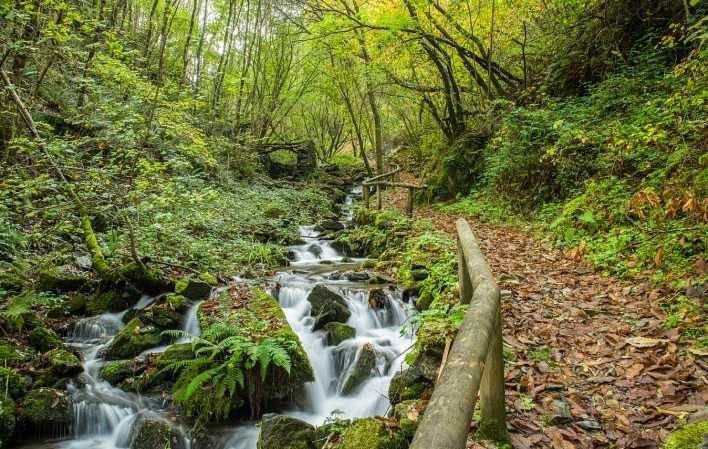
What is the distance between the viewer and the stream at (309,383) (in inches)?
203

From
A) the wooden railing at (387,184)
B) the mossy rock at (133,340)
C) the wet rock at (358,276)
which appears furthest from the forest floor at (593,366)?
the wooden railing at (387,184)

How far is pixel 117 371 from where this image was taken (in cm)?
576

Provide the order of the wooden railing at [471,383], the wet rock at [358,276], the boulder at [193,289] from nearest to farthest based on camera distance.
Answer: the wooden railing at [471,383] < the boulder at [193,289] < the wet rock at [358,276]

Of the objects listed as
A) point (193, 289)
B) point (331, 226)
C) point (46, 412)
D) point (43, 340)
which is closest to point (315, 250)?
point (331, 226)

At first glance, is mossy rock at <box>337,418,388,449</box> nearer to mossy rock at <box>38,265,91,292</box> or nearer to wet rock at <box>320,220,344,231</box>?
mossy rock at <box>38,265,91,292</box>

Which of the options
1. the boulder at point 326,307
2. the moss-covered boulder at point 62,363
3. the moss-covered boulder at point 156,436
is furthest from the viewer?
the boulder at point 326,307

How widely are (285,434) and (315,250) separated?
8.37 metres

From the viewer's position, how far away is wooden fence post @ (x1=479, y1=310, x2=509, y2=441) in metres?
2.53

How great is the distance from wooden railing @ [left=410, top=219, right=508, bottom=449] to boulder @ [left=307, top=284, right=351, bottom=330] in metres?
4.04

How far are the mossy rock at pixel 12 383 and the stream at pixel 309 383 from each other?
563mm

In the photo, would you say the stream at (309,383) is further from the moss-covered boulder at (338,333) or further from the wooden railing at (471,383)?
the wooden railing at (471,383)

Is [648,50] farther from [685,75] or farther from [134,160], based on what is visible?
[134,160]

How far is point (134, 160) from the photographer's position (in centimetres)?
771

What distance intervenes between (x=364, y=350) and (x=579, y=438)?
3.28m
